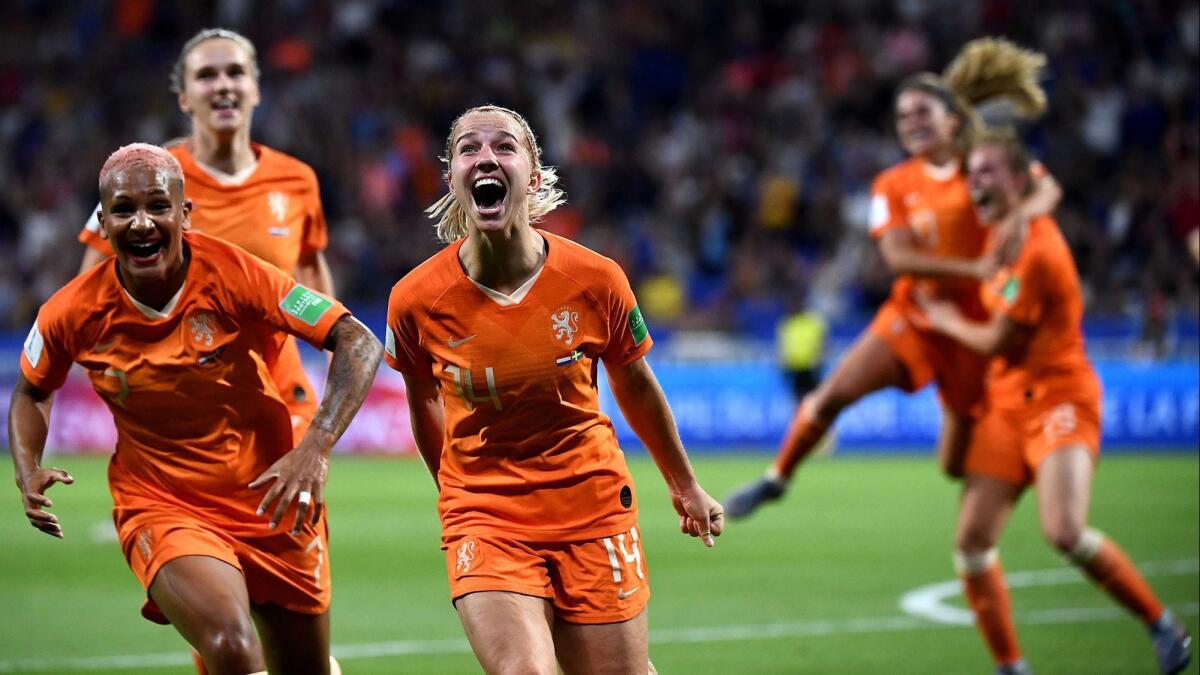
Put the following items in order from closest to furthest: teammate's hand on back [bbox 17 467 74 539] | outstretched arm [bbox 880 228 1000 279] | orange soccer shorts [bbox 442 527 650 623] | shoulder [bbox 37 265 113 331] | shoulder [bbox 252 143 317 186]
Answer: orange soccer shorts [bbox 442 527 650 623] < teammate's hand on back [bbox 17 467 74 539] < shoulder [bbox 37 265 113 331] < shoulder [bbox 252 143 317 186] < outstretched arm [bbox 880 228 1000 279]

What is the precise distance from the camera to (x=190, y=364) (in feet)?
17.9

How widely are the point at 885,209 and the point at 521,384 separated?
4186mm

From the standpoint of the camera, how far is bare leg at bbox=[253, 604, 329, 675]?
19.0 ft

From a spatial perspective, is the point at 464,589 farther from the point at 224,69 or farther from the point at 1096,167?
the point at 1096,167

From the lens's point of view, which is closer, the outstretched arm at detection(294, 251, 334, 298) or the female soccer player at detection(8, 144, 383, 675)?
the female soccer player at detection(8, 144, 383, 675)

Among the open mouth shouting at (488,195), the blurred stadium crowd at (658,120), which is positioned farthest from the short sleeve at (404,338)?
the blurred stadium crowd at (658,120)

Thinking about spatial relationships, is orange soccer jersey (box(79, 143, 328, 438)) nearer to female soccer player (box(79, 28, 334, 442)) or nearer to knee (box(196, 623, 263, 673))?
female soccer player (box(79, 28, 334, 442))

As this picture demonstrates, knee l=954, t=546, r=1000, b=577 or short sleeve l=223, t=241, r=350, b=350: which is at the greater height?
short sleeve l=223, t=241, r=350, b=350

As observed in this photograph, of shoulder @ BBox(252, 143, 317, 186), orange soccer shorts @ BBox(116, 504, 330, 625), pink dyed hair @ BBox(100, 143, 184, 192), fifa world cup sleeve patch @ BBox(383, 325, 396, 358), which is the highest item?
shoulder @ BBox(252, 143, 317, 186)

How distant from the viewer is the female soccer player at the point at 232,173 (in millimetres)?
6789

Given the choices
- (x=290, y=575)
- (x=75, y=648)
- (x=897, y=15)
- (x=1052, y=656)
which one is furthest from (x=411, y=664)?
(x=897, y=15)

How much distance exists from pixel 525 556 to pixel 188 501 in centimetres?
129

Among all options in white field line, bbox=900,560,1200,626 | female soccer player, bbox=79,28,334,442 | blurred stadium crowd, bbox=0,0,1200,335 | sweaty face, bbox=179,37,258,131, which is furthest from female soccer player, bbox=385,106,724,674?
blurred stadium crowd, bbox=0,0,1200,335

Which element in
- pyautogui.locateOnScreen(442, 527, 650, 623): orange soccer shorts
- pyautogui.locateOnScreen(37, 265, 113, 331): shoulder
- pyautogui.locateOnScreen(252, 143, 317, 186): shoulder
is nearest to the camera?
pyautogui.locateOnScreen(442, 527, 650, 623): orange soccer shorts
